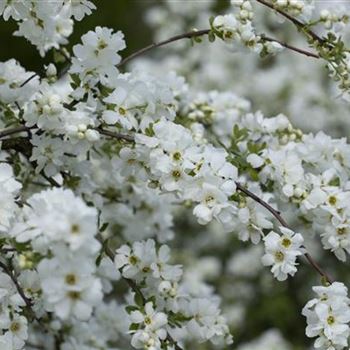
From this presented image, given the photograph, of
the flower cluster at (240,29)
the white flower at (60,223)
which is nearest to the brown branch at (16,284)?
the white flower at (60,223)

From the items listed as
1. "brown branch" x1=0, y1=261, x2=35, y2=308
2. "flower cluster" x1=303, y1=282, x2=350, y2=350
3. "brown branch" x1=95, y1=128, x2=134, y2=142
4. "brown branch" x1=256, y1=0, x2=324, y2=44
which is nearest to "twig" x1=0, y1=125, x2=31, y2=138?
"brown branch" x1=95, y1=128, x2=134, y2=142

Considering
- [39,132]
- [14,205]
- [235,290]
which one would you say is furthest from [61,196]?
[235,290]

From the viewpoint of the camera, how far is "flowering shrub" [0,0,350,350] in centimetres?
159

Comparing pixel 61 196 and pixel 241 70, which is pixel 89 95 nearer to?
pixel 61 196

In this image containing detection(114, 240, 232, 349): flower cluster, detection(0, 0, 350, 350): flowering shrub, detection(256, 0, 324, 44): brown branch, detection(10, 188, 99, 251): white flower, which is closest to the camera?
detection(10, 188, 99, 251): white flower

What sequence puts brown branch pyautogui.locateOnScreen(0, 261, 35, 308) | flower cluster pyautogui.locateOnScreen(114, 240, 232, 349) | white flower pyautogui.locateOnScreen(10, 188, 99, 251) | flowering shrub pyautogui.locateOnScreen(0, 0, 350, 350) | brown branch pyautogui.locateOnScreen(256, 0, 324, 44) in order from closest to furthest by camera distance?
white flower pyautogui.locateOnScreen(10, 188, 99, 251)
flowering shrub pyautogui.locateOnScreen(0, 0, 350, 350)
brown branch pyautogui.locateOnScreen(0, 261, 35, 308)
flower cluster pyautogui.locateOnScreen(114, 240, 232, 349)
brown branch pyautogui.locateOnScreen(256, 0, 324, 44)

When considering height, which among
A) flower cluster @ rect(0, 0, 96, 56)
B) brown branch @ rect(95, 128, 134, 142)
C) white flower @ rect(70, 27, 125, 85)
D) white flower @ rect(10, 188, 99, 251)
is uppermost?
flower cluster @ rect(0, 0, 96, 56)

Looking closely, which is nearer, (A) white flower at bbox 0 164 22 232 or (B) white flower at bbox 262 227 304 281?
(A) white flower at bbox 0 164 22 232

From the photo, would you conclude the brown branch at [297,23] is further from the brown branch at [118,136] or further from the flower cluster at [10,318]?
the flower cluster at [10,318]

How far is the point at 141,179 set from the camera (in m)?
2.00

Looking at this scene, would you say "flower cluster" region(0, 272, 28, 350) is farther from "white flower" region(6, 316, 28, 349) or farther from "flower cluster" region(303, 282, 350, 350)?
"flower cluster" region(303, 282, 350, 350)

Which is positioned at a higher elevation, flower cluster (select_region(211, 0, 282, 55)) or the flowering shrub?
flower cluster (select_region(211, 0, 282, 55))

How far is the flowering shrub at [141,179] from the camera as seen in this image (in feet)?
5.22

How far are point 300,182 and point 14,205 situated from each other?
2.48 feet
